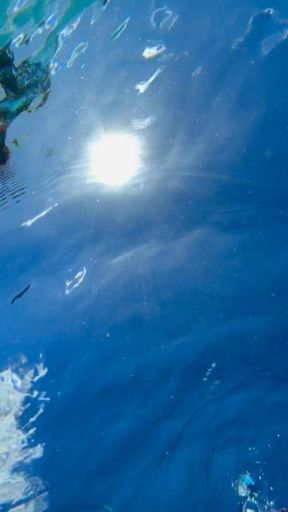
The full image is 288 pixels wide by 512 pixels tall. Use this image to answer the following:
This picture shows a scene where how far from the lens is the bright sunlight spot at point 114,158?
8625 millimetres

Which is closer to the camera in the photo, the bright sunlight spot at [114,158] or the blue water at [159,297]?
the blue water at [159,297]

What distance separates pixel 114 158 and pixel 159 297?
334 cm

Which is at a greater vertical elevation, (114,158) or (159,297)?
(114,158)

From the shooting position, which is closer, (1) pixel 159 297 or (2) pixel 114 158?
Result: (1) pixel 159 297

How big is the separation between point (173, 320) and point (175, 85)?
491 cm

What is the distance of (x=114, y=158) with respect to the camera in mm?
8875

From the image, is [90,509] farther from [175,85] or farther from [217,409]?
[175,85]

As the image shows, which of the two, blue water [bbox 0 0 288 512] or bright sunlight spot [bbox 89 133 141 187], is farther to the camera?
bright sunlight spot [bbox 89 133 141 187]

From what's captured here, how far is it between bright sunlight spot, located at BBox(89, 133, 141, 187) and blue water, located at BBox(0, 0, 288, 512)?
277mm

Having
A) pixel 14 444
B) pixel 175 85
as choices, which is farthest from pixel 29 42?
pixel 14 444

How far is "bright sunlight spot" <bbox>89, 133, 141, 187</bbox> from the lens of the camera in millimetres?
8625

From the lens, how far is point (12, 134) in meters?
8.82

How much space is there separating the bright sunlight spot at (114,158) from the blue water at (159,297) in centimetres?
28

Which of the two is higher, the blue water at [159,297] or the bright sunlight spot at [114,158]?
the bright sunlight spot at [114,158]
